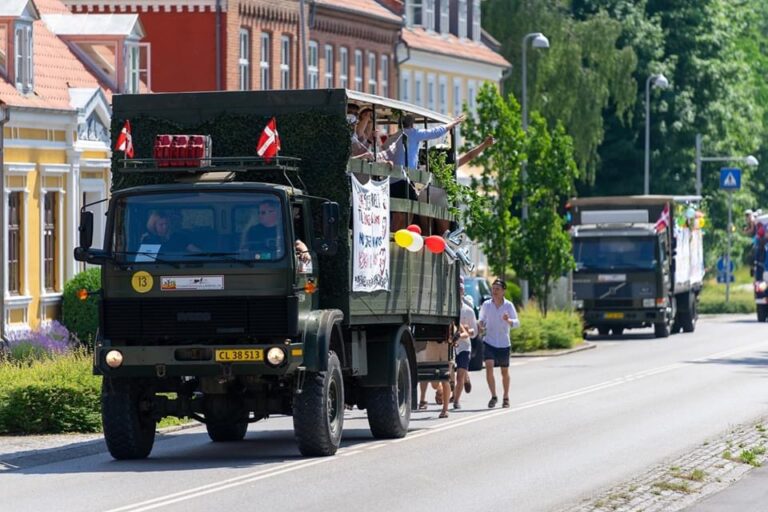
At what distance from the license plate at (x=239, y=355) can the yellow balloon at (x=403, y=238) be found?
10.3 ft

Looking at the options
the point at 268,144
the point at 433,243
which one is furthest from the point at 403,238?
the point at 268,144

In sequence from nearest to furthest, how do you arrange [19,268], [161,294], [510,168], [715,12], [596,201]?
[161,294]
[19,268]
[510,168]
[596,201]
[715,12]

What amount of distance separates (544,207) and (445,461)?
2700 centimetres

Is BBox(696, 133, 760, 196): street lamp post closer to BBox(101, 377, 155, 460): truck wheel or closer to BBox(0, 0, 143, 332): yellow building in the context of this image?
BBox(0, 0, 143, 332): yellow building

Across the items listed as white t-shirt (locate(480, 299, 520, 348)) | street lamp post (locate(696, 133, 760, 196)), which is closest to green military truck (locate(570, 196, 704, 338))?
white t-shirt (locate(480, 299, 520, 348))

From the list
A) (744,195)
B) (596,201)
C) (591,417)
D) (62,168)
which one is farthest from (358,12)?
(591,417)

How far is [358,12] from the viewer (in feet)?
203

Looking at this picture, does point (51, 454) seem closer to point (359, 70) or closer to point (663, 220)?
point (663, 220)

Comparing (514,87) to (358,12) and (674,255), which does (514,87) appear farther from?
(674,255)

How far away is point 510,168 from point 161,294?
85.9 ft

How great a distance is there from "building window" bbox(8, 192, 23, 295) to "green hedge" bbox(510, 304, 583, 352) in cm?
1004

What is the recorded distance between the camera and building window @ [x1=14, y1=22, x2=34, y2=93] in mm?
39938

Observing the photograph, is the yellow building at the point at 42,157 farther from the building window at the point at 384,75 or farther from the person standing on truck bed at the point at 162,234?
the building window at the point at 384,75

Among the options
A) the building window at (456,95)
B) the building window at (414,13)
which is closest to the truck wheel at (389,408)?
the building window at (414,13)
